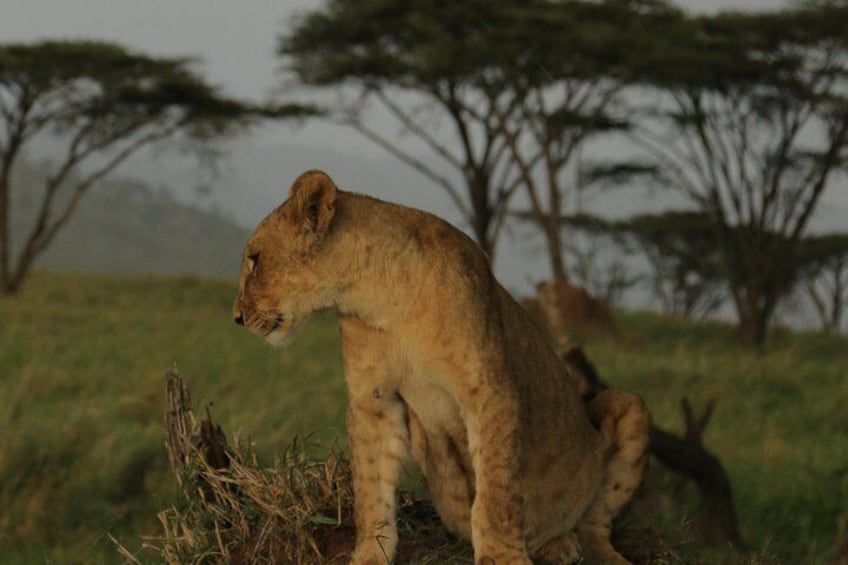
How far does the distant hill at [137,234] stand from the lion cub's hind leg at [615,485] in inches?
2599

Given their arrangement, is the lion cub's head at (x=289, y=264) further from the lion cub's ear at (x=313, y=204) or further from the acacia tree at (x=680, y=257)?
the acacia tree at (x=680, y=257)

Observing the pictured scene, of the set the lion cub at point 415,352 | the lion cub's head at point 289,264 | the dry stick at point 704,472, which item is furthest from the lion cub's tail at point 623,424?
the dry stick at point 704,472

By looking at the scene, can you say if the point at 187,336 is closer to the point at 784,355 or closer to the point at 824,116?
the point at 784,355

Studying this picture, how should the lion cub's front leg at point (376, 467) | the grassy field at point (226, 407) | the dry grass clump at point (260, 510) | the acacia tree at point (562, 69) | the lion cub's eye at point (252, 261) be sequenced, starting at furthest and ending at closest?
the acacia tree at point (562, 69) < the grassy field at point (226, 407) < the dry grass clump at point (260, 510) < the lion cub's front leg at point (376, 467) < the lion cub's eye at point (252, 261)

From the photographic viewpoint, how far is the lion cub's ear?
3598 millimetres

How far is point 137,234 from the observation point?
7962 cm

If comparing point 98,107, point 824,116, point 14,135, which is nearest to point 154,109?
point 98,107

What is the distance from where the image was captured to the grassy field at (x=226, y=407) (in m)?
10.2

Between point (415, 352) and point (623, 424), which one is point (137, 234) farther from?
point (415, 352)

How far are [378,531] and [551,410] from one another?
65 centimetres

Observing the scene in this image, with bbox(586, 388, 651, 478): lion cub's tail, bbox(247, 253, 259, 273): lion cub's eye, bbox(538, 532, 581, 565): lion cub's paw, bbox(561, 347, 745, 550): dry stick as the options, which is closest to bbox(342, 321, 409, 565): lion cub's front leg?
bbox(247, 253, 259, 273): lion cub's eye

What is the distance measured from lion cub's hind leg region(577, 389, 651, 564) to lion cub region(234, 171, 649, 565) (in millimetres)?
478

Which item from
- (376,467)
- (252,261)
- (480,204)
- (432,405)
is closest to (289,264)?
(252,261)

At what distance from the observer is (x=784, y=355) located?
20875 millimetres
